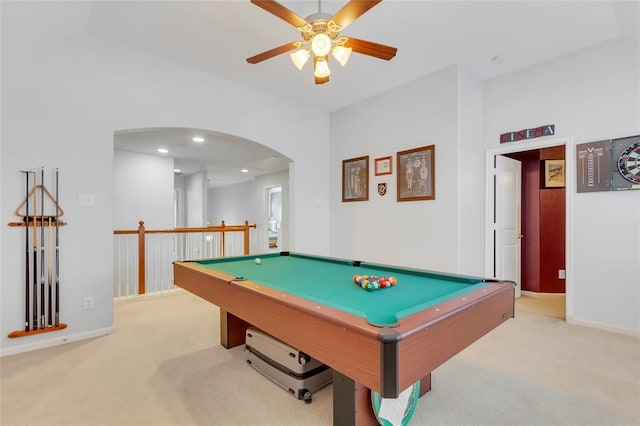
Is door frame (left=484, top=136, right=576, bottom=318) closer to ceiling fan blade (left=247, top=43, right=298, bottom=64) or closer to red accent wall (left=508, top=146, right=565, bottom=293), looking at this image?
red accent wall (left=508, top=146, right=565, bottom=293)

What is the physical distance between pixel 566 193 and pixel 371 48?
8.60 feet

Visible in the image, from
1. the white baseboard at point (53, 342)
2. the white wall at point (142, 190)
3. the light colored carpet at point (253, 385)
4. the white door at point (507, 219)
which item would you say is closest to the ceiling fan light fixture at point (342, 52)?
the light colored carpet at point (253, 385)

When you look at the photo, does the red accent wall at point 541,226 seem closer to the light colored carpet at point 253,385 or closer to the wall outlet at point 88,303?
the light colored carpet at point 253,385

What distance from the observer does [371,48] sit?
7.00 ft

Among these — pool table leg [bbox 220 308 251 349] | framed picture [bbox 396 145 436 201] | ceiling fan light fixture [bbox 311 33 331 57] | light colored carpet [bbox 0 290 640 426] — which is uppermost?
ceiling fan light fixture [bbox 311 33 331 57]

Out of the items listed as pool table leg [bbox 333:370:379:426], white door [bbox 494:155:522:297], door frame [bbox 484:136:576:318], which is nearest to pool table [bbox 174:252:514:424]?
pool table leg [bbox 333:370:379:426]

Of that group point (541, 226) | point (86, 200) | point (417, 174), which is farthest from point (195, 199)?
point (541, 226)

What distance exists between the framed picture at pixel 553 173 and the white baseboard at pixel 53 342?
18.9 ft

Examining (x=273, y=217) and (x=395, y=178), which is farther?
(x=273, y=217)

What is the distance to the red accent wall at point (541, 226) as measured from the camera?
4.38m

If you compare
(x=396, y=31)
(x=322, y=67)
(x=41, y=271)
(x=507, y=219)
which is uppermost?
(x=396, y=31)

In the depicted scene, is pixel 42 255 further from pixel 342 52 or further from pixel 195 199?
pixel 195 199

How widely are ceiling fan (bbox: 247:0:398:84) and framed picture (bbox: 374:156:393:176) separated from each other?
6.48 ft

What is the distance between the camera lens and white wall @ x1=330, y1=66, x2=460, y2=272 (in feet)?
11.3
